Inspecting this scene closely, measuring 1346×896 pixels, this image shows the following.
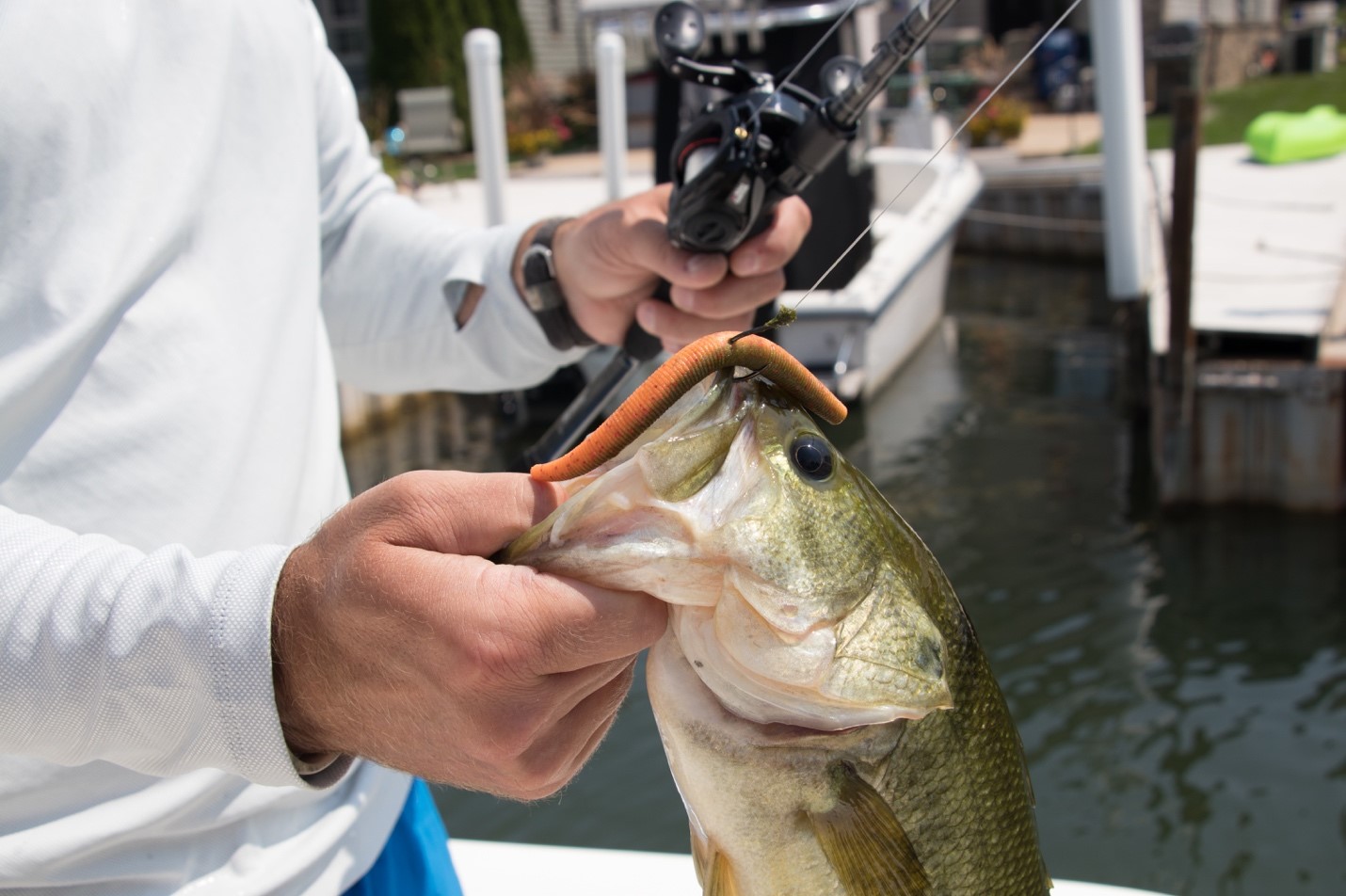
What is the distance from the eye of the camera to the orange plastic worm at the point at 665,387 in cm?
114

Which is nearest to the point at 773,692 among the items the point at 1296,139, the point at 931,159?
the point at 931,159

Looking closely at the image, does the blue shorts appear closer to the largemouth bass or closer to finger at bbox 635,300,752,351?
the largemouth bass

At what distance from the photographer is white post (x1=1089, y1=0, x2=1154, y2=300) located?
27.6 feet

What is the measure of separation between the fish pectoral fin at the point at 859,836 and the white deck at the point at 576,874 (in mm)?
974

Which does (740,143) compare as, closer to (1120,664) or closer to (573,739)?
(573,739)

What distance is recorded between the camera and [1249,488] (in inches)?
325

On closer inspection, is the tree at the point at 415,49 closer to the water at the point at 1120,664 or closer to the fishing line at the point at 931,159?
the water at the point at 1120,664

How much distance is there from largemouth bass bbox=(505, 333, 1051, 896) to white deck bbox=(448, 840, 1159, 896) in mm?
946

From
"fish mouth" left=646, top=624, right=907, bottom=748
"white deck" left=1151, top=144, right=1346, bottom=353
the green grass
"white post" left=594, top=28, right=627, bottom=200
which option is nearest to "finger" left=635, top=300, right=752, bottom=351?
"fish mouth" left=646, top=624, right=907, bottom=748

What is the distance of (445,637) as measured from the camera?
1078 millimetres

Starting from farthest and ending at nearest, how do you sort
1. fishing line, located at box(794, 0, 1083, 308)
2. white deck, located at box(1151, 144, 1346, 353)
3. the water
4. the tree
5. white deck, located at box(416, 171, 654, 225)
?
the tree, white deck, located at box(416, 171, 654, 225), white deck, located at box(1151, 144, 1346, 353), the water, fishing line, located at box(794, 0, 1083, 308)

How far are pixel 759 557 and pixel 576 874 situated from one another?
1.38 meters

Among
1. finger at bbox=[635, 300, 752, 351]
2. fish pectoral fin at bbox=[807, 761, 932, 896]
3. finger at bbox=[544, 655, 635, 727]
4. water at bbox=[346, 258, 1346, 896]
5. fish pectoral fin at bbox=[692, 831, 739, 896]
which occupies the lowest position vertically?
water at bbox=[346, 258, 1346, 896]

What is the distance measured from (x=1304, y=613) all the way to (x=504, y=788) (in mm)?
7334
